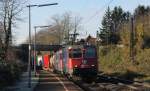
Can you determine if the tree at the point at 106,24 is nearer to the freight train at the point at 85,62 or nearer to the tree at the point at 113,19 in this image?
the tree at the point at 113,19

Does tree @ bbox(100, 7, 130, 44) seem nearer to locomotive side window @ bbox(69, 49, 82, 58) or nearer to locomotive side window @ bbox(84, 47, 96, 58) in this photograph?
locomotive side window @ bbox(69, 49, 82, 58)

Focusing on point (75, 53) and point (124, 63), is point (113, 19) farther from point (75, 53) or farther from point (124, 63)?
point (75, 53)

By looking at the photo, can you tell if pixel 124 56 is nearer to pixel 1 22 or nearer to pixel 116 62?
pixel 116 62

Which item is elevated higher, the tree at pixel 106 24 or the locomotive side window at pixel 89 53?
the tree at pixel 106 24

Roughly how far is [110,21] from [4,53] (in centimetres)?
9201

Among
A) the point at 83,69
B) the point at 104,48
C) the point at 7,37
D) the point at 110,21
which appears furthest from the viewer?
the point at 110,21

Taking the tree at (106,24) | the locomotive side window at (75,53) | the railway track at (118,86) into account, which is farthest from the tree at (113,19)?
the railway track at (118,86)

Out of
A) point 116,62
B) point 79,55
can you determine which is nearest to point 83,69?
point 79,55

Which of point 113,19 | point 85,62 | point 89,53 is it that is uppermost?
point 113,19

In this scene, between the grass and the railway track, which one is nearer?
the railway track

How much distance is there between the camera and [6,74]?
3650 centimetres

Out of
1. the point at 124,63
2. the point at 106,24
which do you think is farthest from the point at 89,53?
the point at 106,24

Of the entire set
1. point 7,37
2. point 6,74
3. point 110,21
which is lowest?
point 6,74

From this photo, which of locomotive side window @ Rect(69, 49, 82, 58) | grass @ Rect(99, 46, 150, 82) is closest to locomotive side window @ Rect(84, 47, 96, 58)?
locomotive side window @ Rect(69, 49, 82, 58)
